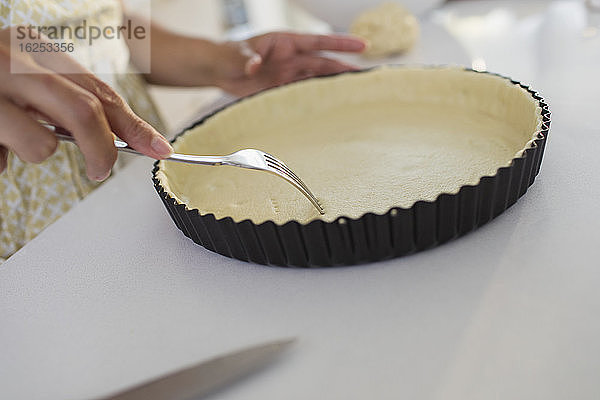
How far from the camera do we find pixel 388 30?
91 cm

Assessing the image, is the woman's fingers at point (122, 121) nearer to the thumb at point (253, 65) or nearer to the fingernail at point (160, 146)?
the fingernail at point (160, 146)

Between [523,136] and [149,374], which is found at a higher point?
[523,136]

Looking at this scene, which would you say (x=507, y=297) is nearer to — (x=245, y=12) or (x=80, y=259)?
(x=80, y=259)

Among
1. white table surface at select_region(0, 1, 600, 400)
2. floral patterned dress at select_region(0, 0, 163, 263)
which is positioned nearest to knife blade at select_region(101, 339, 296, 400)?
white table surface at select_region(0, 1, 600, 400)

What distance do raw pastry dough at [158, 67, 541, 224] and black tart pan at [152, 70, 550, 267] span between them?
0.04m

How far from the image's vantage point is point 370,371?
0.35 m

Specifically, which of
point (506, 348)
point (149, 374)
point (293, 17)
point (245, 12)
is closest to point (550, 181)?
point (506, 348)

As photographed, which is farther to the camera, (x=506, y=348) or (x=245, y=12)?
(x=245, y=12)

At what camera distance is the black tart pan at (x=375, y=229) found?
0.41m

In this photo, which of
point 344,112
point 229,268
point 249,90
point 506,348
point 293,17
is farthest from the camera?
point 293,17

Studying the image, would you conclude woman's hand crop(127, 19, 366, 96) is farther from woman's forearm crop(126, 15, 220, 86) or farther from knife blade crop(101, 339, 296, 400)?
knife blade crop(101, 339, 296, 400)

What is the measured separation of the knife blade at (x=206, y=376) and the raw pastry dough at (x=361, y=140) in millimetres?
152

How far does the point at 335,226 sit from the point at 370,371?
108 millimetres

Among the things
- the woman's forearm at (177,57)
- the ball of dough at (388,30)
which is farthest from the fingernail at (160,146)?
the ball of dough at (388,30)
